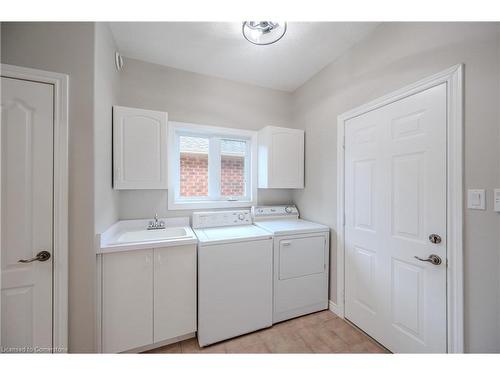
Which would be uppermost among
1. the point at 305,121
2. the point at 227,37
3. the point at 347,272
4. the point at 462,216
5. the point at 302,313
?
the point at 227,37

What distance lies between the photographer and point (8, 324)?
114 centimetres

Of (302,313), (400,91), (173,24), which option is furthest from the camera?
(302,313)

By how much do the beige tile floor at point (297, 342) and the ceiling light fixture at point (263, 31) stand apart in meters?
2.52

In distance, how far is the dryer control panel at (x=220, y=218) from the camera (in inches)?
82.4

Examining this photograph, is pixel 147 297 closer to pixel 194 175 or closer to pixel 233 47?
pixel 194 175

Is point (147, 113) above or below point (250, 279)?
above

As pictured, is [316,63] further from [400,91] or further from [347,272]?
[347,272]

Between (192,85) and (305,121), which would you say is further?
(305,121)

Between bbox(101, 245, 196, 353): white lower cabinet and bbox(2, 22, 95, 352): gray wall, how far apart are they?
12cm

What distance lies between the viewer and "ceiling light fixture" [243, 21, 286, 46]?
145 cm

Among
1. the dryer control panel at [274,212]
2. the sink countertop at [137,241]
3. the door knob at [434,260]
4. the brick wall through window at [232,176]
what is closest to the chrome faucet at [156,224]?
the sink countertop at [137,241]

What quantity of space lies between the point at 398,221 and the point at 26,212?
8.38ft

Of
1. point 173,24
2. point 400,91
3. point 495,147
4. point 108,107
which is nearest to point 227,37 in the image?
point 173,24

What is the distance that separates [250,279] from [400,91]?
1.96 metres
